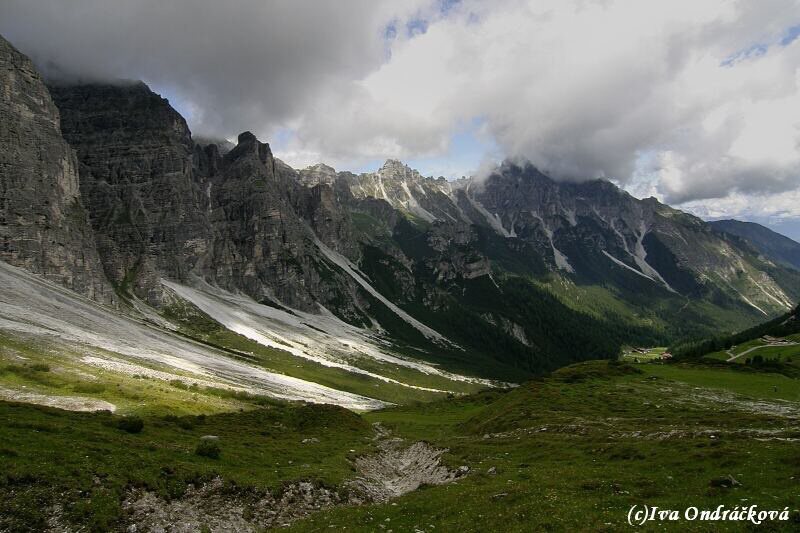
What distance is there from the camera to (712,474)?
29969 millimetres

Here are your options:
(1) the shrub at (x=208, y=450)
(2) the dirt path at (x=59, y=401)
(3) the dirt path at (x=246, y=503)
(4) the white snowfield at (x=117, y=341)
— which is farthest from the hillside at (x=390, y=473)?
(4) the white snowfield at (x=117, y=341)

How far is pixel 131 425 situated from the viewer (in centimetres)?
4250

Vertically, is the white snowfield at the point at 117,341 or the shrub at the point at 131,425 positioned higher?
the shrub at the point at 131,425

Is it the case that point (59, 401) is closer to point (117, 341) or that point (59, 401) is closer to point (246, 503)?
point (246, 503)

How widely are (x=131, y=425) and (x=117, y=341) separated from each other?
106137 millimetres

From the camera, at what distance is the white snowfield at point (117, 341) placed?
107 metres

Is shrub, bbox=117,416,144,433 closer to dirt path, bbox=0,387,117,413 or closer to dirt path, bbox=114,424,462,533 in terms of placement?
dirt path, bbox=114,424,462,533

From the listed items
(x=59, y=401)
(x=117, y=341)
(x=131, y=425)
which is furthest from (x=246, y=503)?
(x=117, y=341)

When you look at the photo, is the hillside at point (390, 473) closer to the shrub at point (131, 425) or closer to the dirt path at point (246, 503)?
the dirt path at point (246, 503)

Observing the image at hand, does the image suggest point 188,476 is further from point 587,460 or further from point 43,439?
point 587,460

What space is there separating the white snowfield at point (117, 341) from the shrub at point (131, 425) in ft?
197

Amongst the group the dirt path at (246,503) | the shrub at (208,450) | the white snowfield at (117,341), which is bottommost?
the white snowfield at (117,341)

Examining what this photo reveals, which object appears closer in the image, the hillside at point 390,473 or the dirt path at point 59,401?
the hillside at point 390,473

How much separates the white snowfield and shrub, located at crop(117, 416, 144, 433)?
6004 cm
